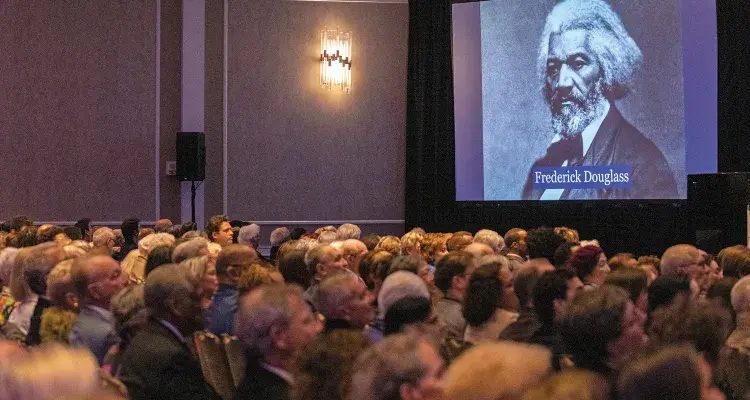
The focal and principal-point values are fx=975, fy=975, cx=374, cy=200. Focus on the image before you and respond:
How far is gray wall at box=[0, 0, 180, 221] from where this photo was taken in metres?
12.4

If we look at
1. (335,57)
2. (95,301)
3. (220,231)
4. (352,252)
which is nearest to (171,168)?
(335,57)

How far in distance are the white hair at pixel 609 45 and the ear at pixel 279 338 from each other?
361 inches

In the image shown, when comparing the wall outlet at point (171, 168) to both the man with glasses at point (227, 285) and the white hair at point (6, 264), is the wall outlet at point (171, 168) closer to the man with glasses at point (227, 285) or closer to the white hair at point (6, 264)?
the white hair at point (6, 264)

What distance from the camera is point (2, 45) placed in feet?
40.6

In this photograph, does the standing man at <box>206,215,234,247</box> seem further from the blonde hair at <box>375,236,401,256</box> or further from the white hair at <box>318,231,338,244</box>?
the blonde hair at <box>375,236,401,256</box>

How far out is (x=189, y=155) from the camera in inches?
481

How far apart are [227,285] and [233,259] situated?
0.46ft

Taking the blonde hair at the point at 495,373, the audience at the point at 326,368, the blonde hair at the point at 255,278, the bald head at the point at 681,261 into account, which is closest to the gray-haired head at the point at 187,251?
the blonde hair at the point at 255,278

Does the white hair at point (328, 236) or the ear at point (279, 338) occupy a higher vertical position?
the white hair at point (328, 236)

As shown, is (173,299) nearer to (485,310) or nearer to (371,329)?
(371,329)

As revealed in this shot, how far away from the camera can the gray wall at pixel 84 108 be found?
12.4 meters

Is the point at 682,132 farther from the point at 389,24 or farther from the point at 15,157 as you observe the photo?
the point at 15,157

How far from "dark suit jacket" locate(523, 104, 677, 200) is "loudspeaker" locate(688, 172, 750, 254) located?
7.21ft

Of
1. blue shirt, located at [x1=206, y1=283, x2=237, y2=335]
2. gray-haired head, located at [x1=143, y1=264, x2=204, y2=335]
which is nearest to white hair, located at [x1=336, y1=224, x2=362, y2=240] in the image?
blue shirt, located at [x1=206, y1=283, x2=237, y2=335]
